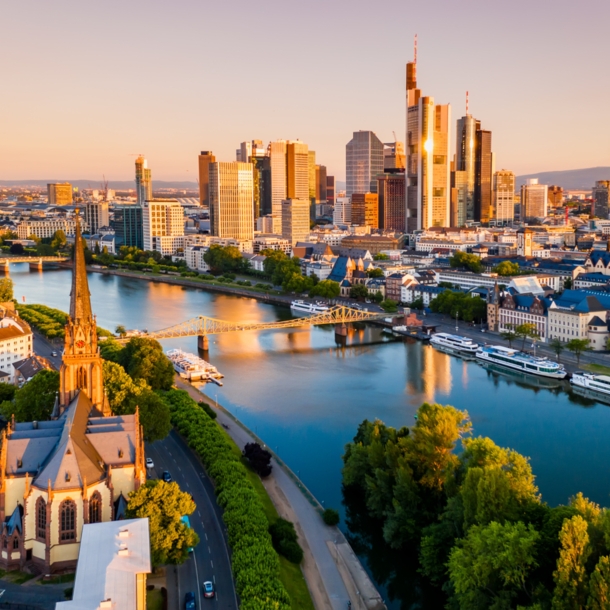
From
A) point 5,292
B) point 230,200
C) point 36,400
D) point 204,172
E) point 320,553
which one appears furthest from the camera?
point 204,172

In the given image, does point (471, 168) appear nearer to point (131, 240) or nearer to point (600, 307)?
point (131, 240)

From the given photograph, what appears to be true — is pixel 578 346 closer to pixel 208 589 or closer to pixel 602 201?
pixel 208 589

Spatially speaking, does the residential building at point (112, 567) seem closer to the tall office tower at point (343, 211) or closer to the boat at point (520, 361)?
the boat at point (520, 361)

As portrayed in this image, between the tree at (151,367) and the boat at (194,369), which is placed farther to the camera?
the boat at (194,369)

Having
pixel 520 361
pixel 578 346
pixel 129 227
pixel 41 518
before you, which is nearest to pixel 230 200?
pixel 129 227

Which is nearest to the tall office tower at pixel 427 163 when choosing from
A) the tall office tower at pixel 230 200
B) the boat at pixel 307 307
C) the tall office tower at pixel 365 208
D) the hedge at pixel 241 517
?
the tall office tower at pixel 365 208
